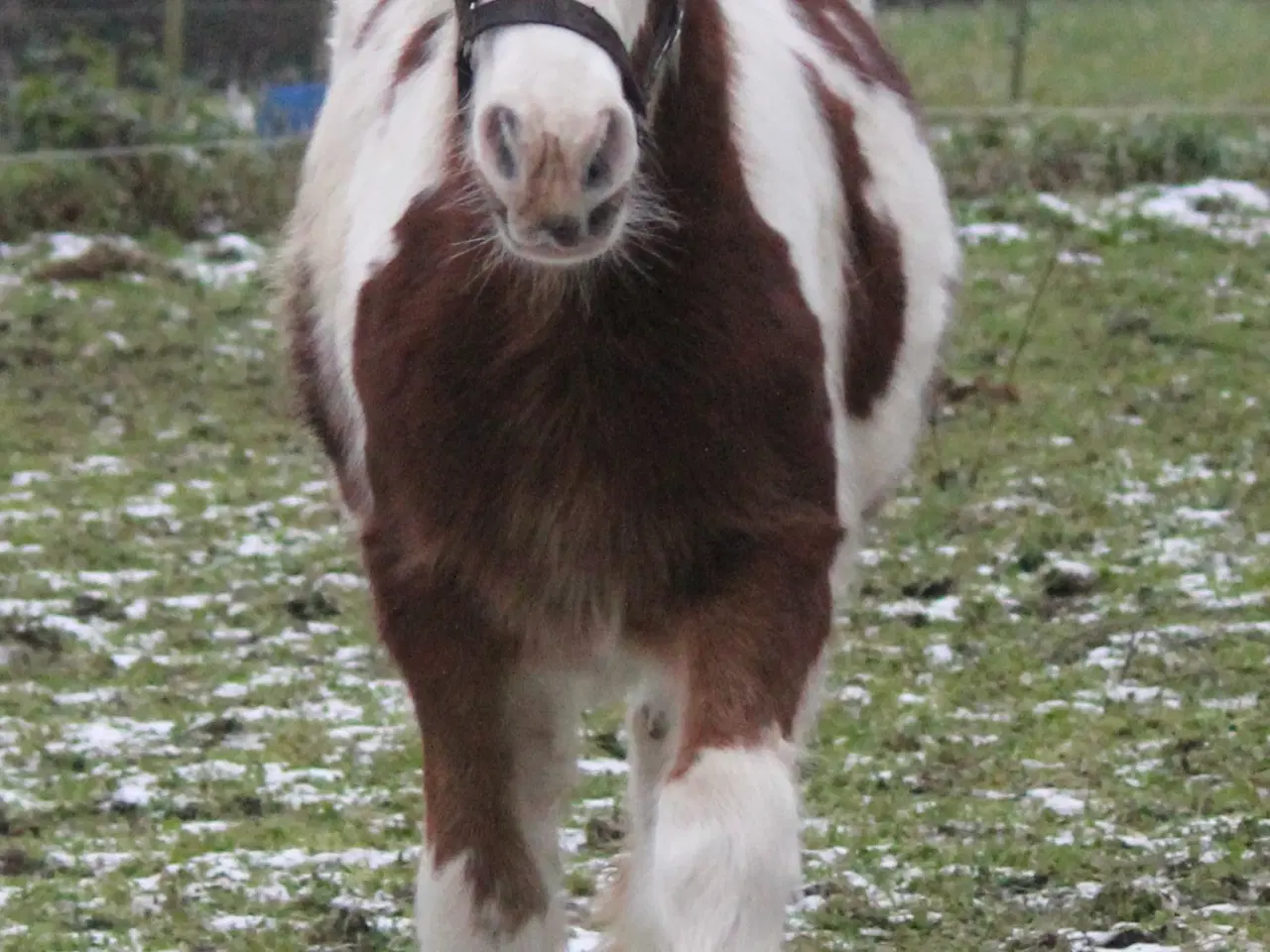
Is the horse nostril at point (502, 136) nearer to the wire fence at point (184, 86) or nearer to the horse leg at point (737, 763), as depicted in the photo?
the horse leg at point (737, 763)

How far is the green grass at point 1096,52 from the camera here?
13531mm

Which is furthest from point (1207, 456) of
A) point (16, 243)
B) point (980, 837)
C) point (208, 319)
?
point (16, 243)

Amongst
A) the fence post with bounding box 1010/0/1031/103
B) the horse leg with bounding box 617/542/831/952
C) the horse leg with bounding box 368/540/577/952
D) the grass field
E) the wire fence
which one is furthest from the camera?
the fence post with bounding box 1010/0/1031/103

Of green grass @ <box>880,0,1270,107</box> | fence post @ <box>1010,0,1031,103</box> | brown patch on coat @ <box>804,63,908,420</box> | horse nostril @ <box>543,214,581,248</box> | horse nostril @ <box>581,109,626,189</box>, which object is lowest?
green grass @ <box>880,0,1270,107</box>

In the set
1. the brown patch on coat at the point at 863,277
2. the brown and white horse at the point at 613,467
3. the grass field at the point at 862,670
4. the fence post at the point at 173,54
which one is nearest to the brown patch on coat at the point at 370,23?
the brown and white horse at the point at 613,467

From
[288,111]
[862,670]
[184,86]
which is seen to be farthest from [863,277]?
[184,86]

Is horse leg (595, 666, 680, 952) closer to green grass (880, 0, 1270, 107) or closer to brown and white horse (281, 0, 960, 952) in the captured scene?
brown and white horse (281, 0, 960, 952)

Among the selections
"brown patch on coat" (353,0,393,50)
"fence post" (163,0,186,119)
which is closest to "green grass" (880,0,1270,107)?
"fence post" (163,0,186,119)

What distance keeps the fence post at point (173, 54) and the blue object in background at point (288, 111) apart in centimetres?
43

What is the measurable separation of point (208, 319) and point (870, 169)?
6.42 metres

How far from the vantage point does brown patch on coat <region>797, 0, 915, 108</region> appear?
4398 mm

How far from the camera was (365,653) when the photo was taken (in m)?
6.14

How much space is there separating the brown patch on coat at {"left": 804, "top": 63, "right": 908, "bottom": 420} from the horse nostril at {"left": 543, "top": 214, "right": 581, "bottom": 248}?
109cm

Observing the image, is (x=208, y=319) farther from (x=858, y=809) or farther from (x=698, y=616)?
(x=698, y=616)
